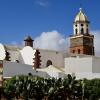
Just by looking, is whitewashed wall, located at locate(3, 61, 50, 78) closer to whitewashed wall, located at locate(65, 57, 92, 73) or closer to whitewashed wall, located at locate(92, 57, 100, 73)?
whitewashed wall, located at locate(65, 57, 92, 73)

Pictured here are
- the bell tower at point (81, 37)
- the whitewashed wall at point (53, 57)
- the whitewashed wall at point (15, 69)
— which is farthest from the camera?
the bell tower at point (81, 37)

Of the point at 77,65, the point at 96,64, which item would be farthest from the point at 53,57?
the point at 96,64

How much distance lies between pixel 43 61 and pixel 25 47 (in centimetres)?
401

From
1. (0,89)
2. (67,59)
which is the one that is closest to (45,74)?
(67,59)

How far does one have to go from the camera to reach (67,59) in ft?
279

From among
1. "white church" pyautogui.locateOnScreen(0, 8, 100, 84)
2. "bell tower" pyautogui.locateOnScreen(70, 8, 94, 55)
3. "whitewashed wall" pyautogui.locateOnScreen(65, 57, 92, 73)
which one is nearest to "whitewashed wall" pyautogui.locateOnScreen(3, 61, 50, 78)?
"white church" pyautogui.locateOnScreen(0, 8, 100, 84)

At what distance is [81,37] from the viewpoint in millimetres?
101562

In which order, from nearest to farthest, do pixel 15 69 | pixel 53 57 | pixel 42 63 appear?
pixel 15 69 → pixel 42 63 → pixel 53 57

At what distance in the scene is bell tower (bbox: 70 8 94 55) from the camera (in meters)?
101

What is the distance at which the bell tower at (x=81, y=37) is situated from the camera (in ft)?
330

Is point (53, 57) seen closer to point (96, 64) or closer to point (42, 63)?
point (42, 63)

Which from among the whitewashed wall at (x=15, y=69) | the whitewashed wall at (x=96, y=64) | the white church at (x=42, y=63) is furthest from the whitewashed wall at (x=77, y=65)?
the whitewashed wall at (x=15, y=69)

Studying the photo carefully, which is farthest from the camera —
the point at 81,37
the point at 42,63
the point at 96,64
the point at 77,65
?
the point at 81,37

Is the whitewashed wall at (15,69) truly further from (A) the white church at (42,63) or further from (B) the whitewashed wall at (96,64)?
(B) the whitewashed wall at (96,64)
